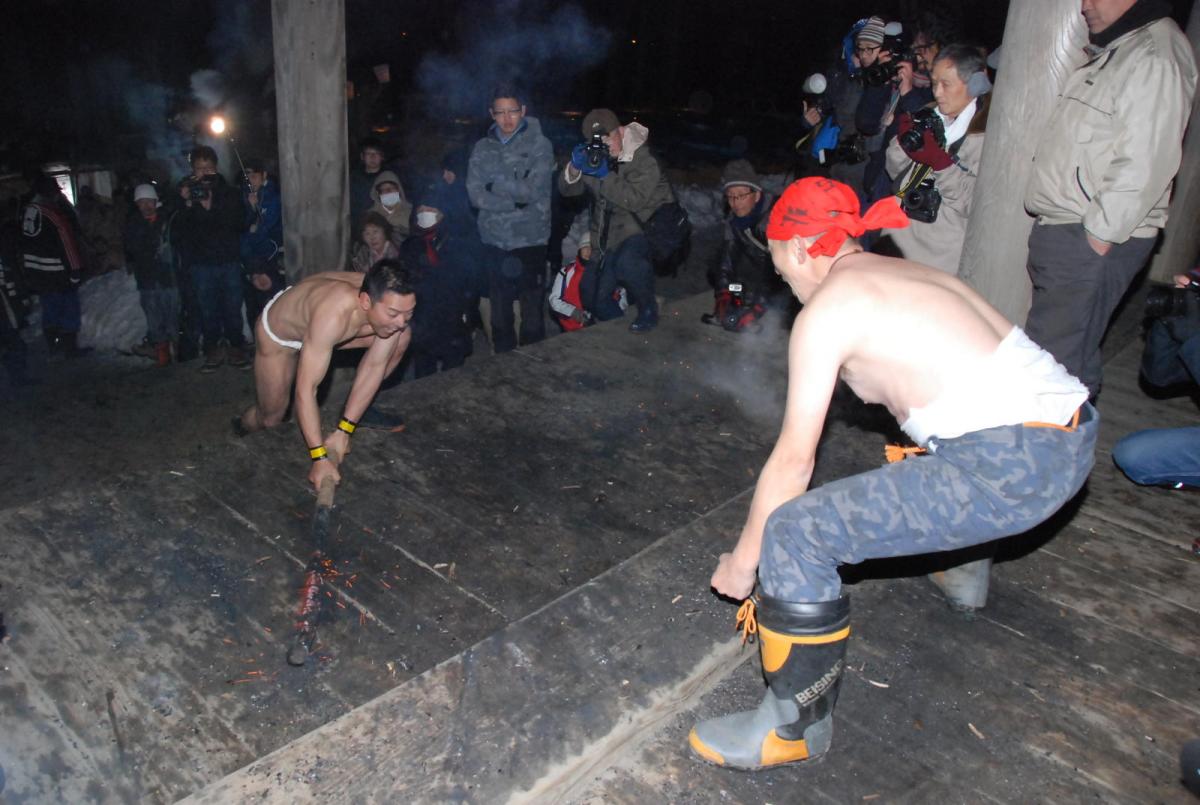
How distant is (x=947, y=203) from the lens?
495 cm

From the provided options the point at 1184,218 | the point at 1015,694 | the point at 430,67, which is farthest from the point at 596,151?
the point at 430,67

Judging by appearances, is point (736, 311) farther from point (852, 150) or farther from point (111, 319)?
point (111, 319)

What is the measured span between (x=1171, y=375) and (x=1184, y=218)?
454 centimetres

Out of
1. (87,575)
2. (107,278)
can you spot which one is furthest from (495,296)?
(107,278)

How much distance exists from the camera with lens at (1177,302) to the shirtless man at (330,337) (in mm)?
3976

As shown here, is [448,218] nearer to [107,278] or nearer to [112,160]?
[107,278]

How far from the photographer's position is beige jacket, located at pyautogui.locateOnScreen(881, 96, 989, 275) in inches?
190

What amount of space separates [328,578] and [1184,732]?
3.26 meters

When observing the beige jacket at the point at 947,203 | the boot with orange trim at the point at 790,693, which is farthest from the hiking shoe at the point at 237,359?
the boot with orange trim at the point at 790,693

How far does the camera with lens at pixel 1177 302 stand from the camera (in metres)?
4.51

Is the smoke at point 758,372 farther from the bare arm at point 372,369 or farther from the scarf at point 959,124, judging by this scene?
the bare arm at point 372,369

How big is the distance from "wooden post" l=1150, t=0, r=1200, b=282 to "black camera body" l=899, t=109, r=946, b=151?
462 cm

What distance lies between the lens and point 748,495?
4.23 meters

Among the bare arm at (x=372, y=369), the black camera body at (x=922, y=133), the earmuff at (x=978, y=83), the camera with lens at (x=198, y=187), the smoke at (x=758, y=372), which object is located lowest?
the smoke at (x=758, y=372)
